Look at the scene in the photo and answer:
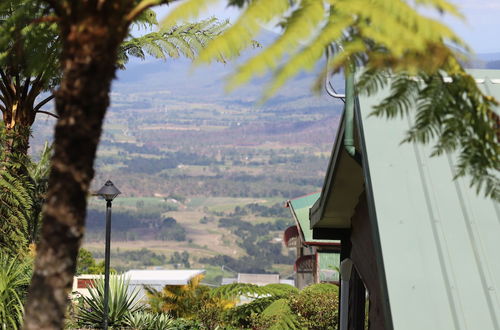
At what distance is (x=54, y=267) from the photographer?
274 cm

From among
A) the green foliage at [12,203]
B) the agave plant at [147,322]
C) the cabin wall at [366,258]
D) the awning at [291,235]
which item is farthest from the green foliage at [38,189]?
the cabin wall at [366,258]

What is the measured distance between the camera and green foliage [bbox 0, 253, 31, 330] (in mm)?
10922

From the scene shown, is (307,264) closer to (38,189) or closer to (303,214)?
(303,214)

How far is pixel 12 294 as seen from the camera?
37.6ft

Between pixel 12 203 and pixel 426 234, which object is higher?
pixel 12 203

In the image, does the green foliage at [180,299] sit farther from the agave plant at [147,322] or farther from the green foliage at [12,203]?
the green foliage at [12,203]

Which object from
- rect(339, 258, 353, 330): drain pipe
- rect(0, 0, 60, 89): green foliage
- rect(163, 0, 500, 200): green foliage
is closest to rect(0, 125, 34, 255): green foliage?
rect(339, 258, 353, 330): drain pipe

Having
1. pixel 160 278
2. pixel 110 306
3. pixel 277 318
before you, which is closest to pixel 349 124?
pixel 277 318

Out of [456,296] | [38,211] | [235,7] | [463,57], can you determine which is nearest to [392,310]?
[456,296]

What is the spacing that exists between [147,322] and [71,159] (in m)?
11.7

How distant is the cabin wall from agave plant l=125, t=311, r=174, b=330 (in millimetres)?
6096

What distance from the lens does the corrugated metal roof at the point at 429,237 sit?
12.6 feet

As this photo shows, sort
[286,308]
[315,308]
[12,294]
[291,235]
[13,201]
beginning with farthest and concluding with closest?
[291,235] → [13,201] → [286,308] → [315,308] → [12,294]

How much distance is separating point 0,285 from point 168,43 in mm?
8932
